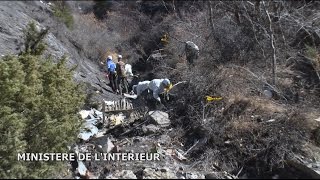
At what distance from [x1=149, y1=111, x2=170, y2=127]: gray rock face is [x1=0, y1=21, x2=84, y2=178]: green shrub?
200cm

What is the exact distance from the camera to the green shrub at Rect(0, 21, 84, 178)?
734 centimetres

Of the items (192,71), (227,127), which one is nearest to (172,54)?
(192,71)

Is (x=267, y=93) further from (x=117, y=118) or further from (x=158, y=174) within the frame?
(x=158, y=174)

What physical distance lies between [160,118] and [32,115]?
3.16 meters

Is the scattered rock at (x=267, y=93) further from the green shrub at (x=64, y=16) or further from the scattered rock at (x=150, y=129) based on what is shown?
the green shrub at (x=64, y=16)

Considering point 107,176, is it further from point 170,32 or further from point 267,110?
point 170,32

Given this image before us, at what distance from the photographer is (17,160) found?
734cm

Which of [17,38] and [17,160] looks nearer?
[17,160]

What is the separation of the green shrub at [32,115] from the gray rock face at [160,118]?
200 cm

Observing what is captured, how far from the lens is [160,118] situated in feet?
34.3

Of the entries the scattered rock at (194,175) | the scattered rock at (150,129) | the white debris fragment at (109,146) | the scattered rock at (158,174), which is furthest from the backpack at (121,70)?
the scattered rock at (158,174)

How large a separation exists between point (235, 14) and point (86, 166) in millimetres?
9690

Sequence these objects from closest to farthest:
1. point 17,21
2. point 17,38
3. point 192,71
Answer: point 192,71, point 17,38, point 17,21

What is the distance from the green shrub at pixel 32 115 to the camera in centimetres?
734
